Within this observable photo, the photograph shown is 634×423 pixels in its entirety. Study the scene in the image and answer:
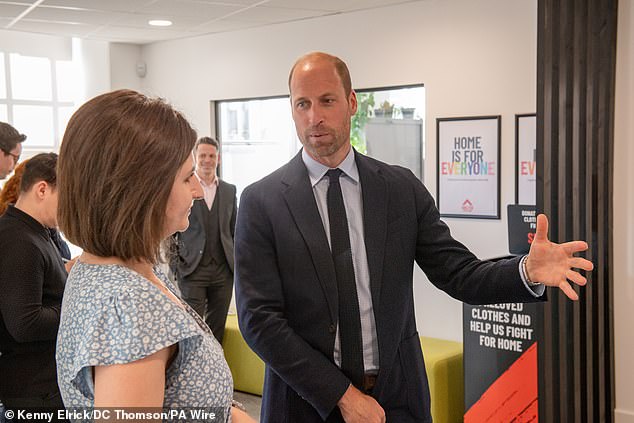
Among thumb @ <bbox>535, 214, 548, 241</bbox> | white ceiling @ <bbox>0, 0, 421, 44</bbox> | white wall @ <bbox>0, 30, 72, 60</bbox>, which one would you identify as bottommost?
thumb @ <bbox>535, 214, 548, 241</bbox>

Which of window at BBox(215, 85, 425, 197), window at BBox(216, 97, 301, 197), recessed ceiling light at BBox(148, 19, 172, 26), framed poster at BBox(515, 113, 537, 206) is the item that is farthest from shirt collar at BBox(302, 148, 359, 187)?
recessed ceiling light at BBox(148, 19, 172, 26)

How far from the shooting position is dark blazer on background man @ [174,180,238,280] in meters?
5.36

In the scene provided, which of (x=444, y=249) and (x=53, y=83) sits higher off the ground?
(x=53, y=83)

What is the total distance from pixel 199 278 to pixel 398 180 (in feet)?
10.9

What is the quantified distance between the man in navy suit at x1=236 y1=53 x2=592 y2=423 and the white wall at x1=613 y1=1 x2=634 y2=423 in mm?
2052

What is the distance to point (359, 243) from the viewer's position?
2203 millimetres

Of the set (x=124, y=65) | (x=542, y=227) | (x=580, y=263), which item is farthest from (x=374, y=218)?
(x=124, y=65)

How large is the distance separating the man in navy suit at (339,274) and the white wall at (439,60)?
8.52ft

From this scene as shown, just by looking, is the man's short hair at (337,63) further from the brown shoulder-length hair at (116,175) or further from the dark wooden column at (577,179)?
the dark wooden column at (577,179)

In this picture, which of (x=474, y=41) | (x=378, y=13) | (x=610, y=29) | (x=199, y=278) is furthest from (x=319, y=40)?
(x=610, y=29)

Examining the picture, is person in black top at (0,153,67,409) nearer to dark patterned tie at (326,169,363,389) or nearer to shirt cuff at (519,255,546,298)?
dark patterned tie at (326,169,363,389)

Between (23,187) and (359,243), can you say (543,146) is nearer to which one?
(359,243)

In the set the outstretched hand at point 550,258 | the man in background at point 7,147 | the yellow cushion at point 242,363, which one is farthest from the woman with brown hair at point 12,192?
the yellow cushion at point 242,363

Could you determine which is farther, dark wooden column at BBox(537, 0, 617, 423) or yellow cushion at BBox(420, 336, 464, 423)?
yellow cushion at BBox(420, 336, 464, 423)
